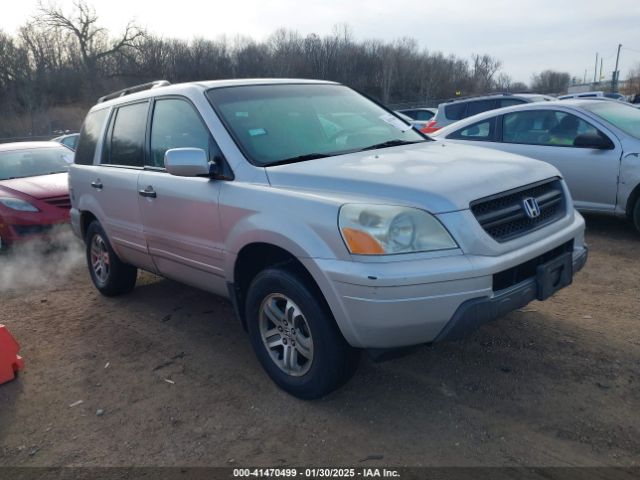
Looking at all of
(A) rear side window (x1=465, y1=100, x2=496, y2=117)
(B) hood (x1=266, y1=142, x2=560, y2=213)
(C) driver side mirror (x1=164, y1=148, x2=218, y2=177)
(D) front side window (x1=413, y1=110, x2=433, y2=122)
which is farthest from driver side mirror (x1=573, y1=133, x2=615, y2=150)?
(D) front side window (x1=413, y1=110, x2=433, y2=122)

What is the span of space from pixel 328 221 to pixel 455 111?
32.4 feet

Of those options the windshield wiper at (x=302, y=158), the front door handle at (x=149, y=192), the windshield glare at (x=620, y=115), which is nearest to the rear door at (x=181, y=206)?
the front door handle at (x=149, y=192)

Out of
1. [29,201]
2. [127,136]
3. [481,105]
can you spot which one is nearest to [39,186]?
[29,201]

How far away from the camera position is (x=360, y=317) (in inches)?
107

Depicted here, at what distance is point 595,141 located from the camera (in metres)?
6.13

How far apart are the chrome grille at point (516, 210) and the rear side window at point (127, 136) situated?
2802 millimetres

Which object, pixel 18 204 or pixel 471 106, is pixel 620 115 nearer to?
pixel 471 106

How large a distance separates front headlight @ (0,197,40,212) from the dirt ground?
2766 mm

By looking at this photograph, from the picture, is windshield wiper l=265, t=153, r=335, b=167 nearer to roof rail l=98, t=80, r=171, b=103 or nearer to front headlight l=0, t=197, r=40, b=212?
roof rail l=98, t=80, r=171, b=103

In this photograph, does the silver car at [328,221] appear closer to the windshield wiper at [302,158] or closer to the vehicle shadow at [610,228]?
the windshield wiper at [302,158]

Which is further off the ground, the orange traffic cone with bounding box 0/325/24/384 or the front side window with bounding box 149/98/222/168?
the front side window with bounding box 149/98/222/168

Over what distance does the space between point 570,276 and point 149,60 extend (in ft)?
177

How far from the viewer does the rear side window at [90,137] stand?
5266 mm

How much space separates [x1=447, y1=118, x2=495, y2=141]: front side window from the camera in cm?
729
